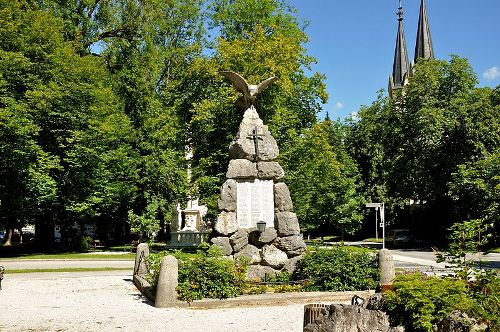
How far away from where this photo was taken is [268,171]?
15.6 metres

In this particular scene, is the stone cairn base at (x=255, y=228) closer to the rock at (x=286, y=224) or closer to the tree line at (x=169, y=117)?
the rock at (x=286, y=224)

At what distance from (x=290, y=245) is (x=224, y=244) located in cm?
192

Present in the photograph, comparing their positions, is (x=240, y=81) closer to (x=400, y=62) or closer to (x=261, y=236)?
(x=261, y=236)

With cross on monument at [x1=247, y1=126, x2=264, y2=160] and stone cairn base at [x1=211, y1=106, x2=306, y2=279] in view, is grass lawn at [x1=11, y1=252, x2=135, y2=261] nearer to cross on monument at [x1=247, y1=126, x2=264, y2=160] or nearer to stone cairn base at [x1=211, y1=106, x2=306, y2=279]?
stone cairn base at [x1=211, y1=106, x2=306, y2=279]

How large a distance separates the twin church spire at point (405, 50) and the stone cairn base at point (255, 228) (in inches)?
2528

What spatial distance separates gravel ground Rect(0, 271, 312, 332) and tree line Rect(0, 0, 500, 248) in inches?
508

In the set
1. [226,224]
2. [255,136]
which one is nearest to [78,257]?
[226,224]

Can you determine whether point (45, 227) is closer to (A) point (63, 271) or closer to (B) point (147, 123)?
(B) point (147, 123)

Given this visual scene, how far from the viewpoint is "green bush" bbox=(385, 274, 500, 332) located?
6.16 meters

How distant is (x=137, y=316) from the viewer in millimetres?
10961

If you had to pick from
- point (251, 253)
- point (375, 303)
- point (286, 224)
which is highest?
point (286, 224)

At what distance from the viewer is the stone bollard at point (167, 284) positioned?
11.8m

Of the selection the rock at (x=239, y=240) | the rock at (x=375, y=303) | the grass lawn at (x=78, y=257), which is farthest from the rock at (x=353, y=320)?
Result: the grass lawn at (x=78, y=257)

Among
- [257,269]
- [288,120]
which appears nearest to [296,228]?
[257,269]
